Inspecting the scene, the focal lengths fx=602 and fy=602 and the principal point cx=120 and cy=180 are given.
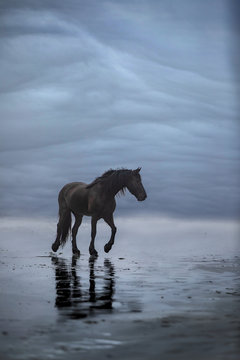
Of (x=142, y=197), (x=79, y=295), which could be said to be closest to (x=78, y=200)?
(x=142, y=197)

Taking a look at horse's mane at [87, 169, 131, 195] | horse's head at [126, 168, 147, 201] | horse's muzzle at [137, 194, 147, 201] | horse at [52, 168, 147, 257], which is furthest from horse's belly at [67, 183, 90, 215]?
horse's muzzle at [137, 194, 147, 201]

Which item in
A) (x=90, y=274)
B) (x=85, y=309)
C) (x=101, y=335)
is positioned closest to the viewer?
(x=101, y=335)

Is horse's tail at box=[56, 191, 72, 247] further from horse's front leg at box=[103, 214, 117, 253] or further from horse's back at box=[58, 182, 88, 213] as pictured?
horse's front leg at box=[103, 214, 117, 253]

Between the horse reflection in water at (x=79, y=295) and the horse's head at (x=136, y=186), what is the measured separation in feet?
20.2

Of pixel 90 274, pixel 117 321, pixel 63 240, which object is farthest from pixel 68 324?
pixel 63 240

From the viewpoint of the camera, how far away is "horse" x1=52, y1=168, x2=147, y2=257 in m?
19.5

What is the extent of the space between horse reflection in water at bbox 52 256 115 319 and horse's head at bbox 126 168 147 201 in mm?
6158

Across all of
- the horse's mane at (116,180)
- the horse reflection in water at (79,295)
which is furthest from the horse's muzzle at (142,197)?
the horse reflection in water at (79,295)

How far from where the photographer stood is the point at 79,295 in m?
9.24

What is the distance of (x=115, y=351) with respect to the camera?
518cm

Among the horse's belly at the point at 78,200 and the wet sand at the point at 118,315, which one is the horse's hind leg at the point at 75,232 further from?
the wet sand at the point at 118,315

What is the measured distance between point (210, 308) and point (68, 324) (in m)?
2.27

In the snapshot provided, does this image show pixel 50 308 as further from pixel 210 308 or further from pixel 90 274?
pixel 90 274

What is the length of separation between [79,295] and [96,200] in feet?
35.6
